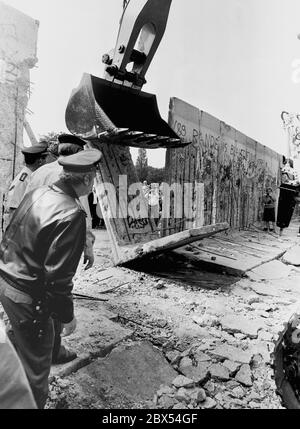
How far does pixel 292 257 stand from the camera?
5430mm

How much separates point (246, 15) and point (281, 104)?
71 centimetres

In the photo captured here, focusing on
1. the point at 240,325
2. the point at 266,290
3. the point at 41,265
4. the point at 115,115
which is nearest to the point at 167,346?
the point at 240,325

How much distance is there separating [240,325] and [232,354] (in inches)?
20.9

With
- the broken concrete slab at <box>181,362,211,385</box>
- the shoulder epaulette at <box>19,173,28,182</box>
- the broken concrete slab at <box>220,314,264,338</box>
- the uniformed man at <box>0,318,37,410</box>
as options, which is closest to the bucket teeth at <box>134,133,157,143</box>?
the shoulder epaulette at <box>19,173,28,182</box>

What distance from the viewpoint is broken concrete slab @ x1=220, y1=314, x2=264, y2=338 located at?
2778mm

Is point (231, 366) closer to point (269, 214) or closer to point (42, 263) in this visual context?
Result: point (42, 263)

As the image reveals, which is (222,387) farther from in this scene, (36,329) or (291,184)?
(291,184)

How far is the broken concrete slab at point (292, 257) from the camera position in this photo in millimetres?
5080

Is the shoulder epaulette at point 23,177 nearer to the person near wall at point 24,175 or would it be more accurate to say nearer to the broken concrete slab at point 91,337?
the person near wall at point 24,175

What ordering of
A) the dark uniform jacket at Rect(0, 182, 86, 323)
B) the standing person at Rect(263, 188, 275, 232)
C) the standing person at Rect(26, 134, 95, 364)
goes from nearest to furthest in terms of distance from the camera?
the dark uniform jacket at Rect(0, 182, 86, 323)
the standing person at Rect(26, 134, 95, 364)
the standing person at Rect(263, 188, 275, 232)

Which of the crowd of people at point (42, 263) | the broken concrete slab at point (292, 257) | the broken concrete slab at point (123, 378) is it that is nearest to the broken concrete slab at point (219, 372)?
the broken concrete slab at point (123, 378)

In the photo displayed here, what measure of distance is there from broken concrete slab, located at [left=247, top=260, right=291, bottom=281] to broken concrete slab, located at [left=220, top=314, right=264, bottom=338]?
126cm

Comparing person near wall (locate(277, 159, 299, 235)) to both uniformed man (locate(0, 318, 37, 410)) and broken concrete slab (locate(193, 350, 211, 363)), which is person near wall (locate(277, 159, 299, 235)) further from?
uniformed man (locate(0, 318, 37, 410))

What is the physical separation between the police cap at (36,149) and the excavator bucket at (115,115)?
1005mm
